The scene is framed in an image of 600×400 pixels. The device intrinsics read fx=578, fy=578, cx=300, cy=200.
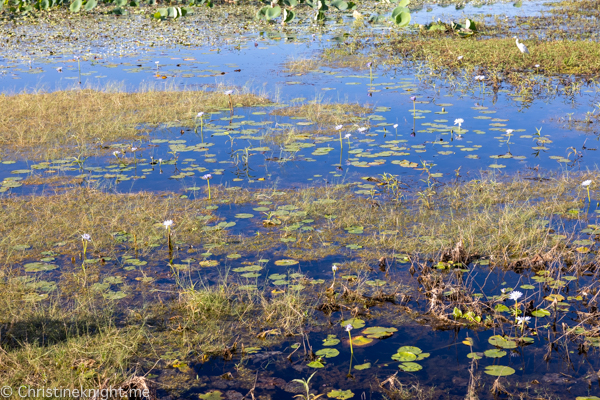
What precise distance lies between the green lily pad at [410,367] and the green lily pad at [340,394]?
330 mm

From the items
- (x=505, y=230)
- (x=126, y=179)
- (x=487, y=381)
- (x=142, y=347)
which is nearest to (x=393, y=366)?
(x=487, y=381)

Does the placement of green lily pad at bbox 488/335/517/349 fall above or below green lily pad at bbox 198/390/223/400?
above

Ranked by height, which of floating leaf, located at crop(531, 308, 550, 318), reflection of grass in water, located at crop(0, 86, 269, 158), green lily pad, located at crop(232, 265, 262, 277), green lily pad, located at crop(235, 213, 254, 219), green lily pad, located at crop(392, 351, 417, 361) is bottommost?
green lily pad, located at crop(392, 351, 417, 361)

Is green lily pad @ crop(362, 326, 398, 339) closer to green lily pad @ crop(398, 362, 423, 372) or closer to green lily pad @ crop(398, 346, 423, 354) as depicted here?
green lily pad @ crop(398, 346, 423, 354)

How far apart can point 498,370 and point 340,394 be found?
80 centimetres

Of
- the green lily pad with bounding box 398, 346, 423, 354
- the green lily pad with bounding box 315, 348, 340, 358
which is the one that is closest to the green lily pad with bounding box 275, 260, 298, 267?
the green lily pad with bounding box 315, 348, 340, 358

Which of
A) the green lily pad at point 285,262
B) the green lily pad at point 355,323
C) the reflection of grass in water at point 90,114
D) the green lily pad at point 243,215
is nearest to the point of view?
the green lily pad at point 355,323

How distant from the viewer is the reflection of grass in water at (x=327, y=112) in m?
7.43

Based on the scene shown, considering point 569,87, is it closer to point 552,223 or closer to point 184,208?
point 552,223

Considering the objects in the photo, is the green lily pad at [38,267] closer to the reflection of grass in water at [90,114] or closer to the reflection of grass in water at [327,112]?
the reflection of grass in water at [90,114]

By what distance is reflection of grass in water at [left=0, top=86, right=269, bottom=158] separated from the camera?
670cm

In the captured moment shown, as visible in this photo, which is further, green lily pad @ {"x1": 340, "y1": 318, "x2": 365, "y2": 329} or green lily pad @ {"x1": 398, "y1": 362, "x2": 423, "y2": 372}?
green lily pad @ {"x1": 340, "y1": 318, "x2": 365, "y2": 329}

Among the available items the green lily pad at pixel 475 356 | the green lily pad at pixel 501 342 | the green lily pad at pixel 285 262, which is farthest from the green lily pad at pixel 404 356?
the green lily pad at pixel 285 262

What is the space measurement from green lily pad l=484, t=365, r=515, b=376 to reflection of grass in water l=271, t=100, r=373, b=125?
15.7ft
